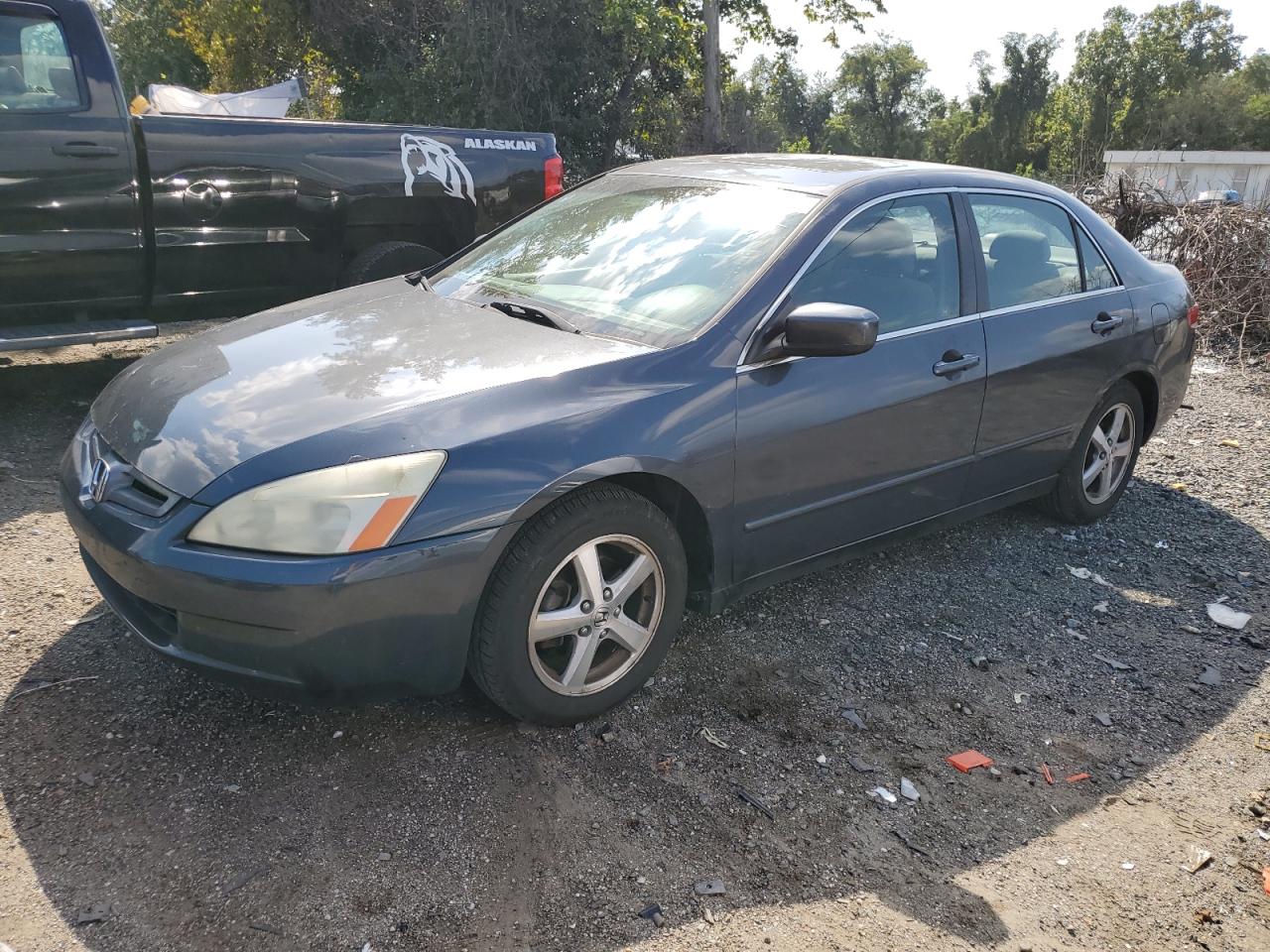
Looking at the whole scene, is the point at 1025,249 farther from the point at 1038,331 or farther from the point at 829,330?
the point at 829,330

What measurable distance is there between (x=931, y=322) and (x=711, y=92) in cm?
1861

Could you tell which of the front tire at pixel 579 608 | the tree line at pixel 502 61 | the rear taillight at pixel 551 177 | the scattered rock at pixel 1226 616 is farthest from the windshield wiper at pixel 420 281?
the tree line at pixel 502 61

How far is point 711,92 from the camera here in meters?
20.9

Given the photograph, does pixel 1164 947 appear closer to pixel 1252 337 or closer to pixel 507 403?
pixel 507 403

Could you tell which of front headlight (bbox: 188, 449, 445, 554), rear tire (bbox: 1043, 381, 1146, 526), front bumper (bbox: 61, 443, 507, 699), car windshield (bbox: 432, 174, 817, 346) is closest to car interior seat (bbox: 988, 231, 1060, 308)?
rear tire (bbox: 1043, 381, 1146, 526)

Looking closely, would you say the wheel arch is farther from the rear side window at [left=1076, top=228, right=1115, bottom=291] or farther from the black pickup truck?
the black pickup truck

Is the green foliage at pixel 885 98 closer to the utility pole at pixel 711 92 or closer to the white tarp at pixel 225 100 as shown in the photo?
the utility pole at pixel 711 92

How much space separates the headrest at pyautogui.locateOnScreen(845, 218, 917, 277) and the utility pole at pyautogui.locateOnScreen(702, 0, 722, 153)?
17.7 meters

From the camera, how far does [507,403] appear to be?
2.85m

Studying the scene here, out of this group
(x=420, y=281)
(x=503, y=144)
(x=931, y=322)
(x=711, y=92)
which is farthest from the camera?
(x=711, y=92)

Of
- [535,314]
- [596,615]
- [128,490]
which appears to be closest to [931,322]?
[535,314]

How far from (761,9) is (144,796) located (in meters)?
24.2

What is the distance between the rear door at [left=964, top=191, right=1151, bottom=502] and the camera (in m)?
4.12

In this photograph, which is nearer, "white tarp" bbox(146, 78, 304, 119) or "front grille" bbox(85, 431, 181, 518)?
"front grille" bbox(85, 431, 181, 518)
